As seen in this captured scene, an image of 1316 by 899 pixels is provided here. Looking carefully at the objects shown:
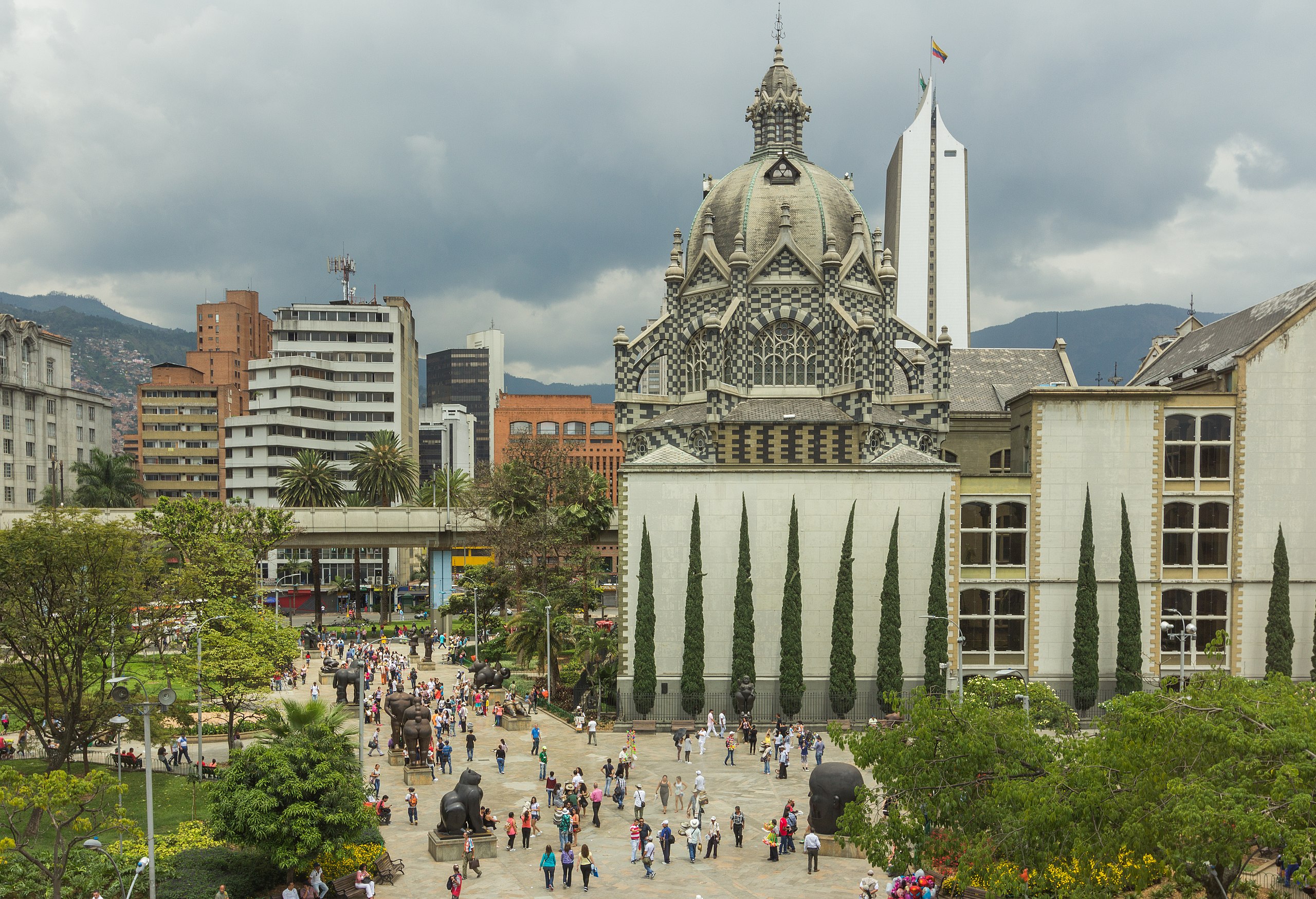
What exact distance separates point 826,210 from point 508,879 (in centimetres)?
4587

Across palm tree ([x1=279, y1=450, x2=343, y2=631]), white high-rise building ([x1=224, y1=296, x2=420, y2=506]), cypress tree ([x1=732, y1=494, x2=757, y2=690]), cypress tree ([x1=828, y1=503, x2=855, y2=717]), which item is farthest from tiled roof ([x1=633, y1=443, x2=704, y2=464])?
white high-rise building ([x1=224, y1=296, x2=420, y2=506])

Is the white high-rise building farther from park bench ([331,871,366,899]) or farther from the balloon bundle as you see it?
the balloon bundle

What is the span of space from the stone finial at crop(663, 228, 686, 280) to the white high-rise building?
8294 cm

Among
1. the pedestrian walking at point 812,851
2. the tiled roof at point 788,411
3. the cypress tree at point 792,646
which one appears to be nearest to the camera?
the pedestrian walking at point 812,851

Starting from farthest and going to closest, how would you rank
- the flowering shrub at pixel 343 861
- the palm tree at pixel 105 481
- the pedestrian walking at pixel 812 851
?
the palm tree at pixel 105 481 < the pedestrian walking at pixel 812 851 < the flowering shrub at pixel 343 861

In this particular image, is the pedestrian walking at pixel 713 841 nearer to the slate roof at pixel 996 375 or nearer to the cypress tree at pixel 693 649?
the cypress tree at pixel 693 649

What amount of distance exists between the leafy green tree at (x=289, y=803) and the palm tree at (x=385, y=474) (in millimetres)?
73626

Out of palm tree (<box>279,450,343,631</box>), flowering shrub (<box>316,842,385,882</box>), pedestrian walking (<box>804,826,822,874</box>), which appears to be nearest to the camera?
flowering shrub (<box>316,842,385,882</box>)

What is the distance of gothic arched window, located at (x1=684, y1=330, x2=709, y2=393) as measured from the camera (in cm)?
6175

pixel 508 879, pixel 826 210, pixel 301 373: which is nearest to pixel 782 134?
pixel 826 210

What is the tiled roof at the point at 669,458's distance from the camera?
181 ft

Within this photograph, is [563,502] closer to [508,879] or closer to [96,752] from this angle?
[96,752]

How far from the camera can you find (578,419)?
17950 centimetres

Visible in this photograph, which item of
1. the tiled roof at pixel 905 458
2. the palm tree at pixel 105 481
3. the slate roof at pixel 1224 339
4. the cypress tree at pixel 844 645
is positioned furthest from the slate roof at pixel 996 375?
the palm tree at pixel 105 481
